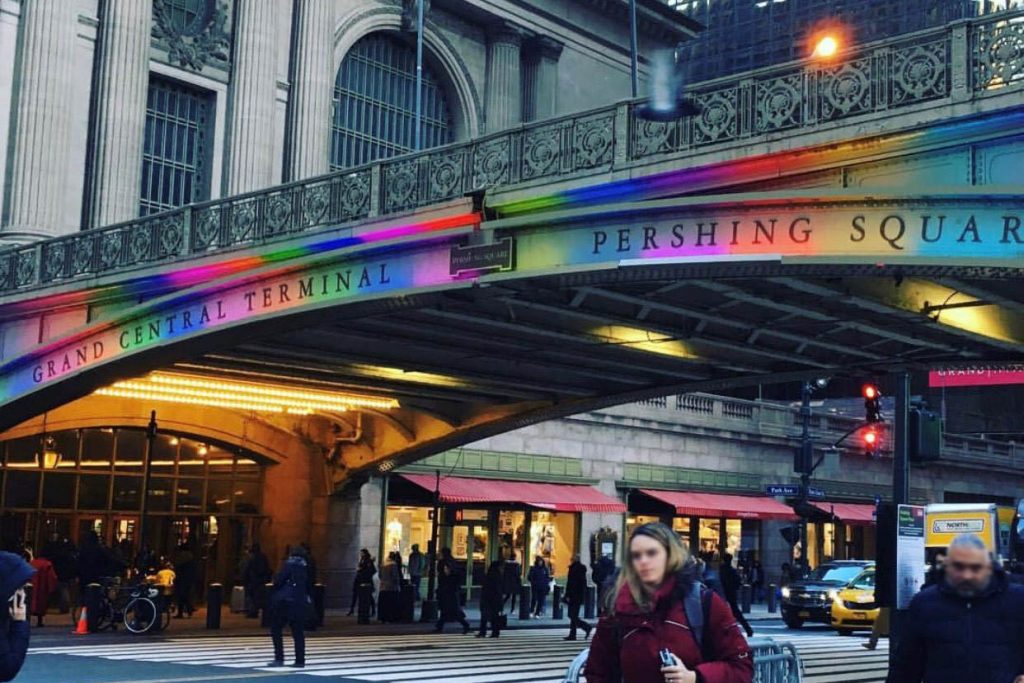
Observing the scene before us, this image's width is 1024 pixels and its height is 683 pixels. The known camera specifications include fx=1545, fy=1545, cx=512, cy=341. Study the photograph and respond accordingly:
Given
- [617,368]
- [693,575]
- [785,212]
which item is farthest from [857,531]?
[693,575]

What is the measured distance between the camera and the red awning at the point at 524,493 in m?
37.1

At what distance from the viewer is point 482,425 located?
108 feet

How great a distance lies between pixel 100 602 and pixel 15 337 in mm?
4868

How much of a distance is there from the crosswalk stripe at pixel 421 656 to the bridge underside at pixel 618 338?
4.61m

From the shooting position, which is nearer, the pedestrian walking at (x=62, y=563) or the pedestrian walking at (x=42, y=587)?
the pedestrian walking at (x=42, y=587)

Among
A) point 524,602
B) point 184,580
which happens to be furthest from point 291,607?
point 524,602

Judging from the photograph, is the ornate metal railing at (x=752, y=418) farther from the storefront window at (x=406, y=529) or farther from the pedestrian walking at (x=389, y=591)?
the pedestrian walking at (x=389, y=591)

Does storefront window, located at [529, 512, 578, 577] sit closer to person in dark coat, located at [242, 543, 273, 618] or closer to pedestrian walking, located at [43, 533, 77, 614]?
person in dark coat, located at [242, 543, 273, 618]

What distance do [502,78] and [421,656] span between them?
27.6 metres

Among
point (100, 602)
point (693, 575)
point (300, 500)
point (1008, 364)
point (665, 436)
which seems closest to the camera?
point (693, 575)

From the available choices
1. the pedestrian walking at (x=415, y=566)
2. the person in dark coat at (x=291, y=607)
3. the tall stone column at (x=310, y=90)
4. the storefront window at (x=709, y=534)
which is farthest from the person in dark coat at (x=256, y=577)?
the storefront window at (x=709, y=534)

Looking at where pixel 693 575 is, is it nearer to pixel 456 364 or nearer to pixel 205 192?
pixel 456 364

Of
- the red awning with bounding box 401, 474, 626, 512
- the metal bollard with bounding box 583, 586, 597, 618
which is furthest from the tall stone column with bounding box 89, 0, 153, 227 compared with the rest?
the metal bollard with bounding box 583, 586, 597, 618

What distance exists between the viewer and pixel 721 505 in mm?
44781
